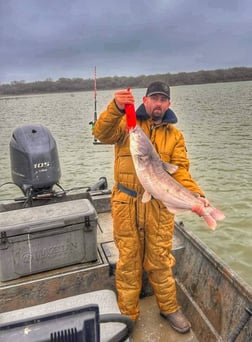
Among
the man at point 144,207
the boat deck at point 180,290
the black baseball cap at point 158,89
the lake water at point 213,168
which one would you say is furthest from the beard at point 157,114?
the lake water at point 213,168

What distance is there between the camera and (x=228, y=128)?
20453 mm

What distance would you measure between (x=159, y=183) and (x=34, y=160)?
104 inches

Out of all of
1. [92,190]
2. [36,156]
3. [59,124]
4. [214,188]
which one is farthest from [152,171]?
[59,124]

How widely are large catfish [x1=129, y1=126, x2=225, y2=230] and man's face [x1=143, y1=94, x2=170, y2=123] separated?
382mm

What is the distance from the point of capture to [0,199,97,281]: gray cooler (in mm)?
3527

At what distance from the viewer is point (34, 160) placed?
501 cm

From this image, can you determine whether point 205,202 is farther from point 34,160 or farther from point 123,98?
point 34,160

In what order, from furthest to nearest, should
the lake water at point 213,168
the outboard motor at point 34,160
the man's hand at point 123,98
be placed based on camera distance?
the lake water at point 213,168, the outboard motor at point 34,160, the man's hand at point 123,98

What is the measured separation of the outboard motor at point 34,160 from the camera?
5.03 m

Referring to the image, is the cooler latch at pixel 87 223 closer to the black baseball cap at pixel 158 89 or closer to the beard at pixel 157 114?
the beard at pixel 157 114

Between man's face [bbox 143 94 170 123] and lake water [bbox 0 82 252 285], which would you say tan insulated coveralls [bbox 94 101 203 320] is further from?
lake water [bbox 0 82 252 285]

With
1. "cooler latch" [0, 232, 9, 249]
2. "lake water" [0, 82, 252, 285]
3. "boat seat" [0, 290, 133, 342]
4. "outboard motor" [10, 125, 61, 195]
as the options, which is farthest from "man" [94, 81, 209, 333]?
"lake water" [0, 82, 252, 285]

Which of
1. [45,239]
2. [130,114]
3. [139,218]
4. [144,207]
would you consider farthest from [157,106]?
[45,239]

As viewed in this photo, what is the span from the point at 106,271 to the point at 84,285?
0.91ft
